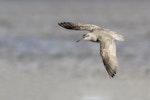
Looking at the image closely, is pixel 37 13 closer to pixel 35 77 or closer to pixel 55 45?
pixel 55 45

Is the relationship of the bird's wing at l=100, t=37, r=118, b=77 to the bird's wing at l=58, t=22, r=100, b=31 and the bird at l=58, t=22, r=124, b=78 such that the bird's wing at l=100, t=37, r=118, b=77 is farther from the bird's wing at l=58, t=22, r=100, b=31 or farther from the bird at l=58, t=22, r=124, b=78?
the bird's wing at l=58, t=22, r=100, b=31

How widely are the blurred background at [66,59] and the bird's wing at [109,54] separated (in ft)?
7.36

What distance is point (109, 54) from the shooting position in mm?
9562

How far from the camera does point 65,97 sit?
11.9m

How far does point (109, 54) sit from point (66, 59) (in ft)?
18.9

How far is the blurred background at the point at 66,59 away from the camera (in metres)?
12.2

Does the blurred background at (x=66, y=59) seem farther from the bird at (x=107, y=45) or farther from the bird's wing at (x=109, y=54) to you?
the bird's wing at (x=109, y=54)

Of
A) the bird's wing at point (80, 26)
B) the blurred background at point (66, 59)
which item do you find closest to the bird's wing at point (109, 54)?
the bird's wing at point (80, 26)

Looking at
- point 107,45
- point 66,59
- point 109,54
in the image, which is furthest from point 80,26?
point 66,59

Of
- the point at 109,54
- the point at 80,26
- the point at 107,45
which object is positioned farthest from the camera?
the point at 80,26

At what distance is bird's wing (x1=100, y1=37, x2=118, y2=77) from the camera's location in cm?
926

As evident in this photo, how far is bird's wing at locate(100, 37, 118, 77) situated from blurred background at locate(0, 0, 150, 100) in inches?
88.3

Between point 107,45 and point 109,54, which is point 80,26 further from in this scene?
point 109,54

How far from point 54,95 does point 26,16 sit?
12692 millimetres
